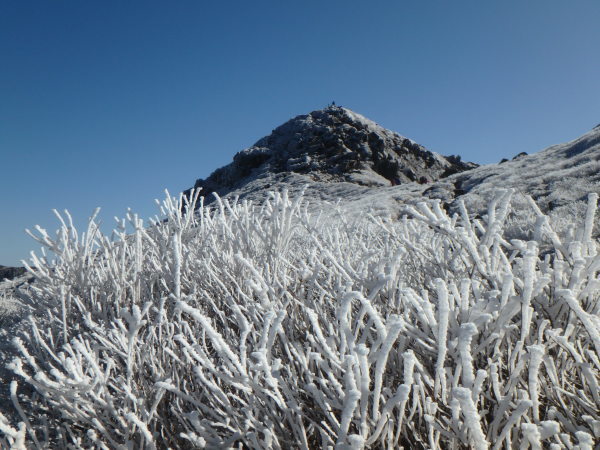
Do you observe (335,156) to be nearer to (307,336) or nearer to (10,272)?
(10,272)

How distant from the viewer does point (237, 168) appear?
2084 centimetres

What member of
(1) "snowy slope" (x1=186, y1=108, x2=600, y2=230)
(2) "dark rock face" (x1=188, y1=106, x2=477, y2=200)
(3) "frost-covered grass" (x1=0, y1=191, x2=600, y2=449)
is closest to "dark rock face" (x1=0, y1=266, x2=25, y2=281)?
(1) "snowy slope" (x1=186, y1=108, x2=600, y2=230)

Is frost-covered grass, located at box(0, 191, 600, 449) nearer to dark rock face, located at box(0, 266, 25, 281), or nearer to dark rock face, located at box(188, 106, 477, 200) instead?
dark rock face, located at box(0, 266, 25, 281)

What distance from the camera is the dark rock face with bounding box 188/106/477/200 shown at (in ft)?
60.4

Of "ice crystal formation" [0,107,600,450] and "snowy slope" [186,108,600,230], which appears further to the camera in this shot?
"snowy slope" [186,108,600,230]

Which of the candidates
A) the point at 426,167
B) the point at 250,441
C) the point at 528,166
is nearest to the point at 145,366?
the point at 250,441

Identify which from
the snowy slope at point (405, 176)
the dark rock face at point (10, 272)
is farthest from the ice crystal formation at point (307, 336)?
the dark rock face at point (10, 272)

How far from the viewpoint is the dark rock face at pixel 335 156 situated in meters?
18.4

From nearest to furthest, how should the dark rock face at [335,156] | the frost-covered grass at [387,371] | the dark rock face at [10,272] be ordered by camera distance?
the frost-covered grass at [387,371] < the dark rock face at [10,272] < the dark rock face at [335,156]

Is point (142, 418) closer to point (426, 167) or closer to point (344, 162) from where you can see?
point (344, 162)

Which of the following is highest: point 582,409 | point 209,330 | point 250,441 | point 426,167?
point 426,167

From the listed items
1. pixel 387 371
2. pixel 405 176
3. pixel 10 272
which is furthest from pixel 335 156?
pixel 387 371

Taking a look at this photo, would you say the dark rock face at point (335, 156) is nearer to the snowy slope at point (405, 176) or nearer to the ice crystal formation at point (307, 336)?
the snowy slope at point (405, 176)

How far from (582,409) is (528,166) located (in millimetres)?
11586
